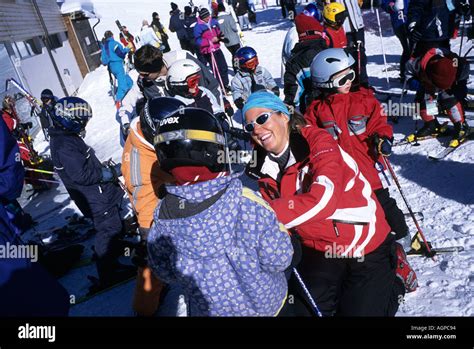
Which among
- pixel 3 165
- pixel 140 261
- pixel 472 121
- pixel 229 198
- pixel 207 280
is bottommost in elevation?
pixel 472 121

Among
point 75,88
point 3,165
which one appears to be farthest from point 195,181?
point 75,88

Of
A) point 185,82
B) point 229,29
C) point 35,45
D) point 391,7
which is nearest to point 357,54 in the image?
point 391,7

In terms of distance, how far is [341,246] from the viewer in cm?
284

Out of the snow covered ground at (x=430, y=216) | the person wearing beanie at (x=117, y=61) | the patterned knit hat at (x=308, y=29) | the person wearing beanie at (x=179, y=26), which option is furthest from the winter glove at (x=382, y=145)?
the person wearing beanie at (x=179, y=26)

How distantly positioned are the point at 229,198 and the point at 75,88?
18635mm

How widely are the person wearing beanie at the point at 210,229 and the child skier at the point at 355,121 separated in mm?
1984

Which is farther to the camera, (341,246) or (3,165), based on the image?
(341,246)

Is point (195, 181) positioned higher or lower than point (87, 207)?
higher

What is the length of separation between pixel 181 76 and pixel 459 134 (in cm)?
420

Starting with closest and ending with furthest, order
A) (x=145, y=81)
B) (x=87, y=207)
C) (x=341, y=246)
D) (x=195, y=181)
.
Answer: (x=195, y=181) → (x=341, y=246) → (x=87, y=207) → (x=145, y=81)

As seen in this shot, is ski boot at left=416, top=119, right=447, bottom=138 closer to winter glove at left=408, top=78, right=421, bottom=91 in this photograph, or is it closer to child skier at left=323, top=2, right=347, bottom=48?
winter glove at left=408, top=78, right=421, bottom=91

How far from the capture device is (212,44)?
11.1 meters

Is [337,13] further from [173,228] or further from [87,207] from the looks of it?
[173,228]

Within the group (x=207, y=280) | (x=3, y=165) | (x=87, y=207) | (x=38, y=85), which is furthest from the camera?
(x=38, y=85)
